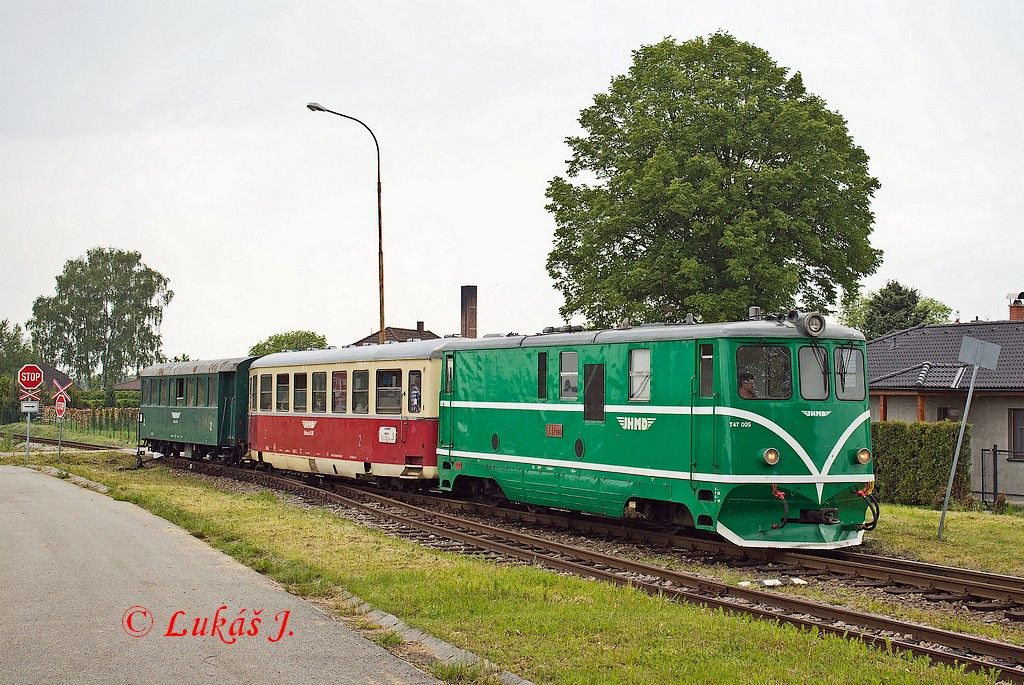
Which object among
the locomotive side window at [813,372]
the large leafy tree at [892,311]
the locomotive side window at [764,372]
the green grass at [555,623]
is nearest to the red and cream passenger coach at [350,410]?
the green grass at [555,623]

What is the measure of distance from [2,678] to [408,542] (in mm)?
7533

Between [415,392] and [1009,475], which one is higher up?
[415,392]

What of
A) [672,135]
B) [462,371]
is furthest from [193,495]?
[672,135]

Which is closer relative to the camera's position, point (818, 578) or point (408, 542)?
point (818, 578)

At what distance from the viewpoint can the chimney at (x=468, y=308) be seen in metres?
48.6

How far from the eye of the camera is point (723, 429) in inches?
511

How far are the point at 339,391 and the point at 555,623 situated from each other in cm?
1375

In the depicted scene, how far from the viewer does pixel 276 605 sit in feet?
32.1

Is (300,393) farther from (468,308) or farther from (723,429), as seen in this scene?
(468,308)

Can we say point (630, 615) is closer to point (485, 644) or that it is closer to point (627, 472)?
point (485, 644)

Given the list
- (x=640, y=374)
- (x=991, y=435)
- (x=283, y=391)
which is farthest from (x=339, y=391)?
(x=991, y=435)

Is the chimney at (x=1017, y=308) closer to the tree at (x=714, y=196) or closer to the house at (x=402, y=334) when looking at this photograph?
the tree at (x=714, y=196)

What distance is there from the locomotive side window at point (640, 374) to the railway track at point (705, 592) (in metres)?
2.27

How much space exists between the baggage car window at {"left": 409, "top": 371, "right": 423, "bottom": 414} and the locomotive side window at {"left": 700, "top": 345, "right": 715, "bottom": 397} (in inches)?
274
